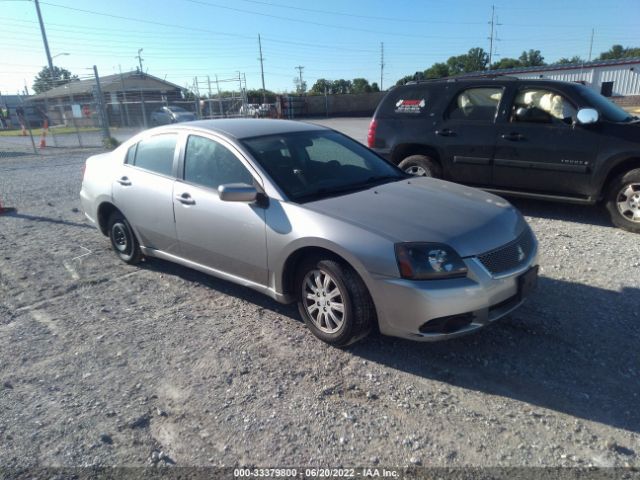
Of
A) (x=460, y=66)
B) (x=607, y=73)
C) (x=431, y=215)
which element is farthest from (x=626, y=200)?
(x=460, y=66)

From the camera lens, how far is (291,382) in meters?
3.10

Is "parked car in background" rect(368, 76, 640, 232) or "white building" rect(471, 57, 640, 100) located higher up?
"white building" rect(471, 57, 640, 100)

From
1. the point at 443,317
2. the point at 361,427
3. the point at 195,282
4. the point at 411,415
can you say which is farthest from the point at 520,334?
the point at 195,282

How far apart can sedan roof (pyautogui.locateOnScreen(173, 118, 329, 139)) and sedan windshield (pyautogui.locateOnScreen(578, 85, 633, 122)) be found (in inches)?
145

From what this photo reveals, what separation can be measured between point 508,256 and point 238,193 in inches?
78.0

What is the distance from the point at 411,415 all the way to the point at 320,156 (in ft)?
7.91

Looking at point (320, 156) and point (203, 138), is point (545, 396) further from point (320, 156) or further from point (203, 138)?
point (203, 138)

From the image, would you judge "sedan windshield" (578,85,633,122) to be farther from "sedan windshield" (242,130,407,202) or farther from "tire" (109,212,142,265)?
"tire" (109,212,142,265)

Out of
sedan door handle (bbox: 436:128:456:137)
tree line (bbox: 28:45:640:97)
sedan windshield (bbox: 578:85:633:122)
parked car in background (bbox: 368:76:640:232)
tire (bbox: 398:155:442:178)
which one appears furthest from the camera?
tree line (bbox: 28:45:640:97)

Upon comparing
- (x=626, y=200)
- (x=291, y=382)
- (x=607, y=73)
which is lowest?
(x=291, y=382)

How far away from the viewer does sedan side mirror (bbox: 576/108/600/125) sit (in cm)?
572

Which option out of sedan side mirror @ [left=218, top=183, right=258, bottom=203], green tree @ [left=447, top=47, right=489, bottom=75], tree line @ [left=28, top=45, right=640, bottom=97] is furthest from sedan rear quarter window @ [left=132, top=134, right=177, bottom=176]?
green tree @ [left=447, top=47, right=489, bottom=75]

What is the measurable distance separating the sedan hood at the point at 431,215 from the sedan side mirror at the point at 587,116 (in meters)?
2.65

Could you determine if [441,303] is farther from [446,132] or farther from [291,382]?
[446,132]
